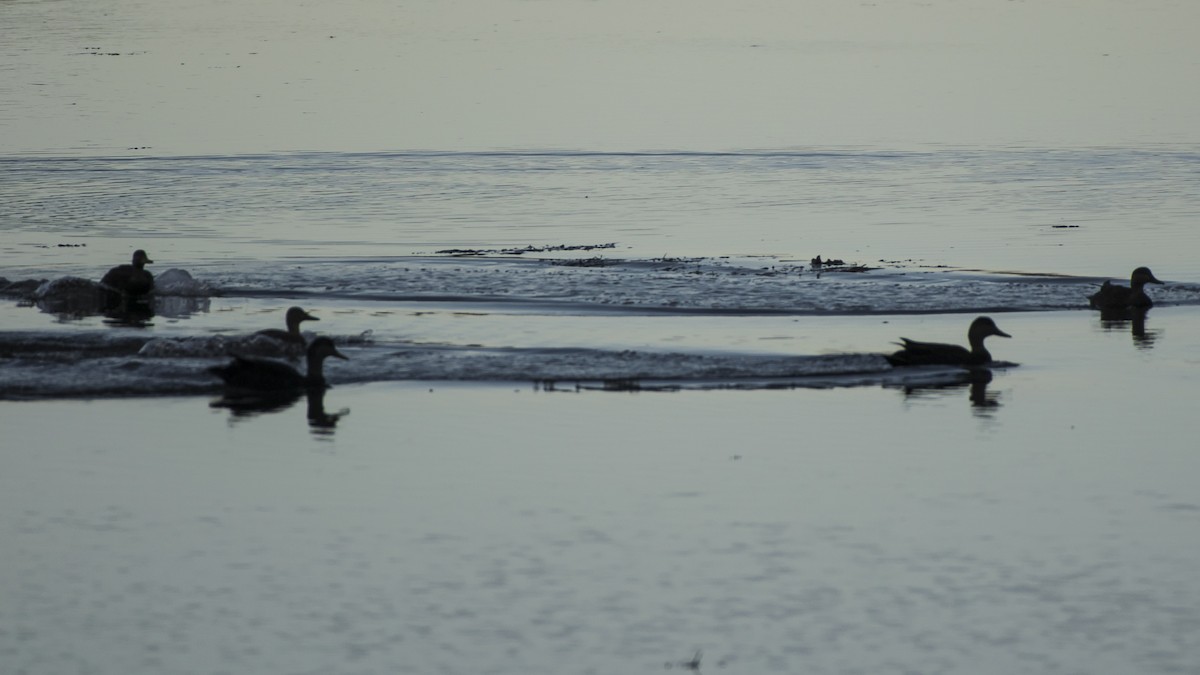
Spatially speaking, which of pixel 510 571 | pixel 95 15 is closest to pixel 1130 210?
pixel 510 571

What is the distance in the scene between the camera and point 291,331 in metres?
18.0

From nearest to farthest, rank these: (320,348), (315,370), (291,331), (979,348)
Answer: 1. (315,370)
2. (320,348)
3. (979,348)
4. (291,331)

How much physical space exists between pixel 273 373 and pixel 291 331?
229 cm

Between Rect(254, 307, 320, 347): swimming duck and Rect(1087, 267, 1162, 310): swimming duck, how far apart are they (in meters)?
8.20

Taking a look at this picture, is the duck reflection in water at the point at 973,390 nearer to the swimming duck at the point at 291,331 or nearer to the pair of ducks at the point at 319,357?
the pair of ducks at the point at 319,357

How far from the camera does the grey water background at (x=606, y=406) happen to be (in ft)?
31.4

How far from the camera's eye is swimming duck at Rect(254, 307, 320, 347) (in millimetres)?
17766

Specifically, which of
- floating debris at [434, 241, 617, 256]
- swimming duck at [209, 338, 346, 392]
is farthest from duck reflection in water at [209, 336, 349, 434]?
floating debris at [434, 241, 617, 256]

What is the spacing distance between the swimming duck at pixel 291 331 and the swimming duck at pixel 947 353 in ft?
17.7

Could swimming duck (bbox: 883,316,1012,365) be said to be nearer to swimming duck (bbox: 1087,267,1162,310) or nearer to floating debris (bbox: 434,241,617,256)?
swimming duck (bbox: 1087,267,1162,310)

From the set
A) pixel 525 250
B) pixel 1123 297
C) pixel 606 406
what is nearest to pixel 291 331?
pixel 606 406

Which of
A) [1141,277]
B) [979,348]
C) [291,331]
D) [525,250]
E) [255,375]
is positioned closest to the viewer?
[255,375]

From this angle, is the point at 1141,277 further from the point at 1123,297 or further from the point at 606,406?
the point at 606,406

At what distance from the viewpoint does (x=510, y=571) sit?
1037 centimetres
